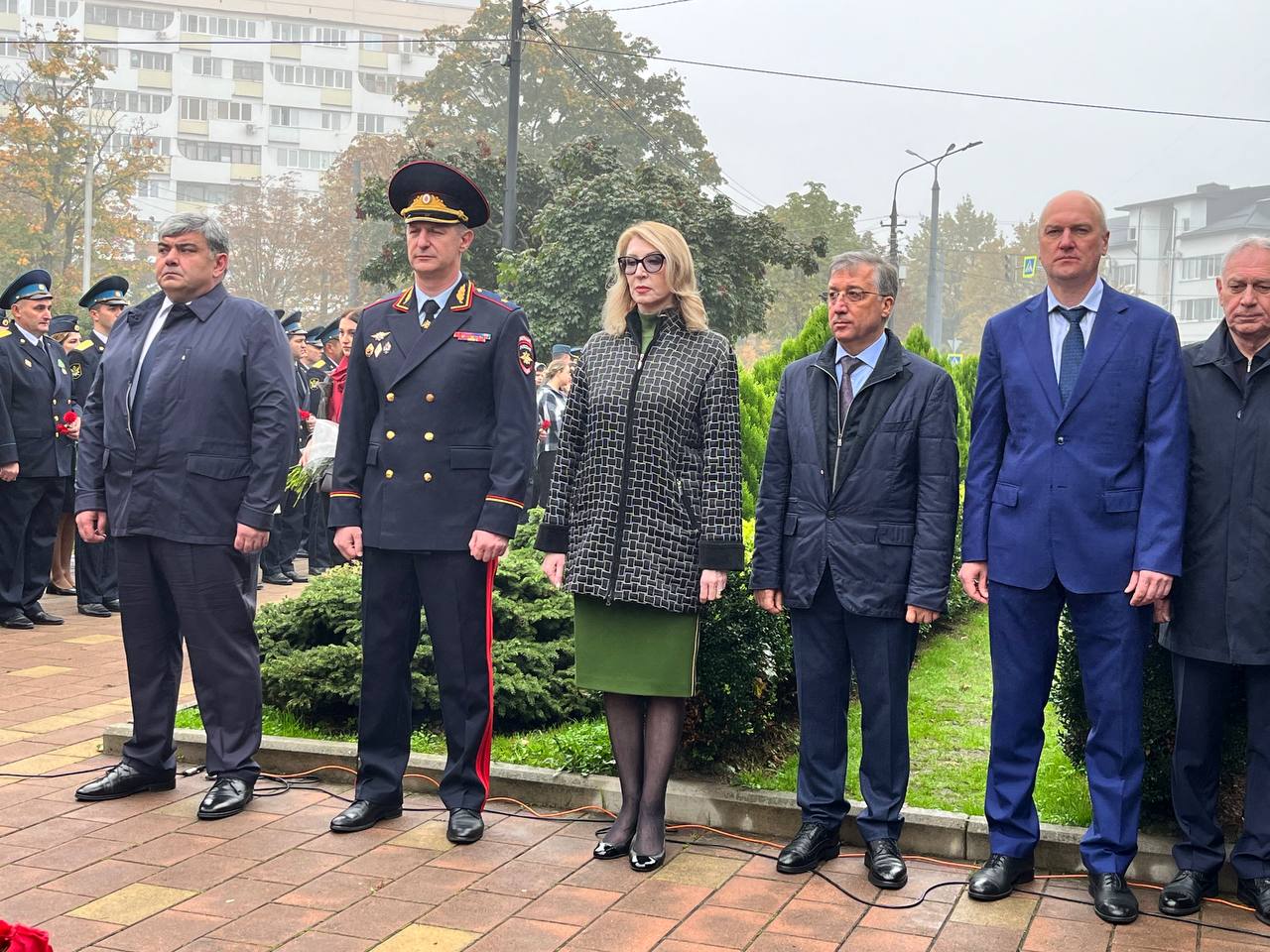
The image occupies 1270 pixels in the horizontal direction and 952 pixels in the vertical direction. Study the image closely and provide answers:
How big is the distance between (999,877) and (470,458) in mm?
2297

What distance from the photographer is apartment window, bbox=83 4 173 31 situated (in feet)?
363

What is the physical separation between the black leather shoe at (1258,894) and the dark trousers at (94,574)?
326 inches

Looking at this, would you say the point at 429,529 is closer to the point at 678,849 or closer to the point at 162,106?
the point at 678,849

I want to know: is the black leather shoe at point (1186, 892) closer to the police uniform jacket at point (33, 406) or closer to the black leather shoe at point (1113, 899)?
the black leather shoe at point (1113, 899)

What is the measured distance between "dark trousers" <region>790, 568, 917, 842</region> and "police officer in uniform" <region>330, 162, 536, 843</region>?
3.80 feet

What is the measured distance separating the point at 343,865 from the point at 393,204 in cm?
238

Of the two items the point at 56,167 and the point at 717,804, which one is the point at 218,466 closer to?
the point at 717,804

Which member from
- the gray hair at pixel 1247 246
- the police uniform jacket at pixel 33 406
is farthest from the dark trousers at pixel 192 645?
the police uniform jacket at pixel 33 406

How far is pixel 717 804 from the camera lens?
205 inches

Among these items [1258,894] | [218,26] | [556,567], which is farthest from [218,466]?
[218,26]

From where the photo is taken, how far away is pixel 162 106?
106 m

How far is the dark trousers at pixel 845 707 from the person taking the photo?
477 cm

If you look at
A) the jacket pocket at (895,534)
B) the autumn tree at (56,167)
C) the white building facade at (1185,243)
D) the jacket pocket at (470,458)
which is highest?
the white building facade at (1185,243)

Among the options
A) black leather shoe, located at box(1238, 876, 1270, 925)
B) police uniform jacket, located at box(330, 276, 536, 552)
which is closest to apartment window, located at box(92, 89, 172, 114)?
police uniform jacket, located at box(330, 276, 536, 552)
